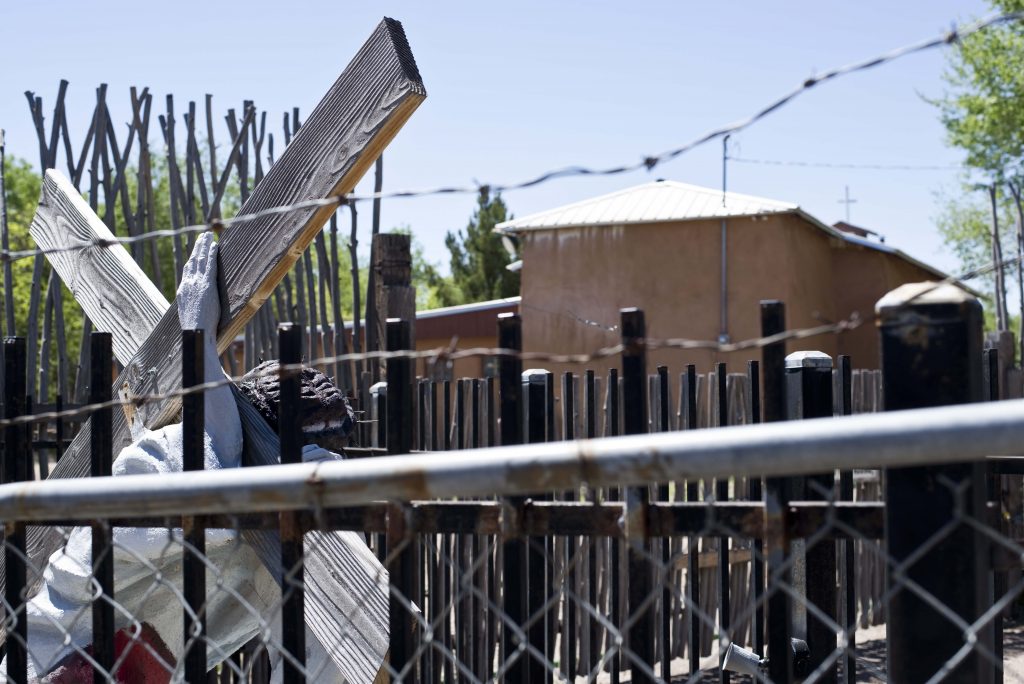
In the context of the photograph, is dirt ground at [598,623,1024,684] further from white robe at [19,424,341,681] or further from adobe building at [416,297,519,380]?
adobe building at [416,297,519,380]

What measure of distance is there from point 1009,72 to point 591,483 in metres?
22.3

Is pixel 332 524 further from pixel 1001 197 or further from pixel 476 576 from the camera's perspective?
pixel 1001 197

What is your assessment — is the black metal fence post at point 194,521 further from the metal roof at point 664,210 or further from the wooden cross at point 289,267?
the metal roof at point 664,210

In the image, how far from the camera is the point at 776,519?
4.77 ft

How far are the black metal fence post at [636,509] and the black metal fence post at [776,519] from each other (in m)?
0.19

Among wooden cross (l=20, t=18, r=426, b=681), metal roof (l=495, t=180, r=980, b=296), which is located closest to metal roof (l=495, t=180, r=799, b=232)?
metal roof (l=495, t=180, r=980, b=296)

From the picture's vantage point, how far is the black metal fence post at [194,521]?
1.75 metres

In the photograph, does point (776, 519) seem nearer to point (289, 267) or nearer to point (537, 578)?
point (537, 578)

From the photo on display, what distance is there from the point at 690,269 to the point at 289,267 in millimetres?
16603

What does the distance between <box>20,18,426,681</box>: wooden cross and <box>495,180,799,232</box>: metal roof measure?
15927 millimetres

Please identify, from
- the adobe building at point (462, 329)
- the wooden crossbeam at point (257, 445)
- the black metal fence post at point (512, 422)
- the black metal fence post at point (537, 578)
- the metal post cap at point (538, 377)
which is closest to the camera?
the black metal fence post at point (512, 422)

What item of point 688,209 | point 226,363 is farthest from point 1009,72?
point 226,363

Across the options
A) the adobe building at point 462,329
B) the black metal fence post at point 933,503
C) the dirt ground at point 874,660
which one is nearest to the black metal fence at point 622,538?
the black metal fence post at point 933,503

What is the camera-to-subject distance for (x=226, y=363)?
257 inches
